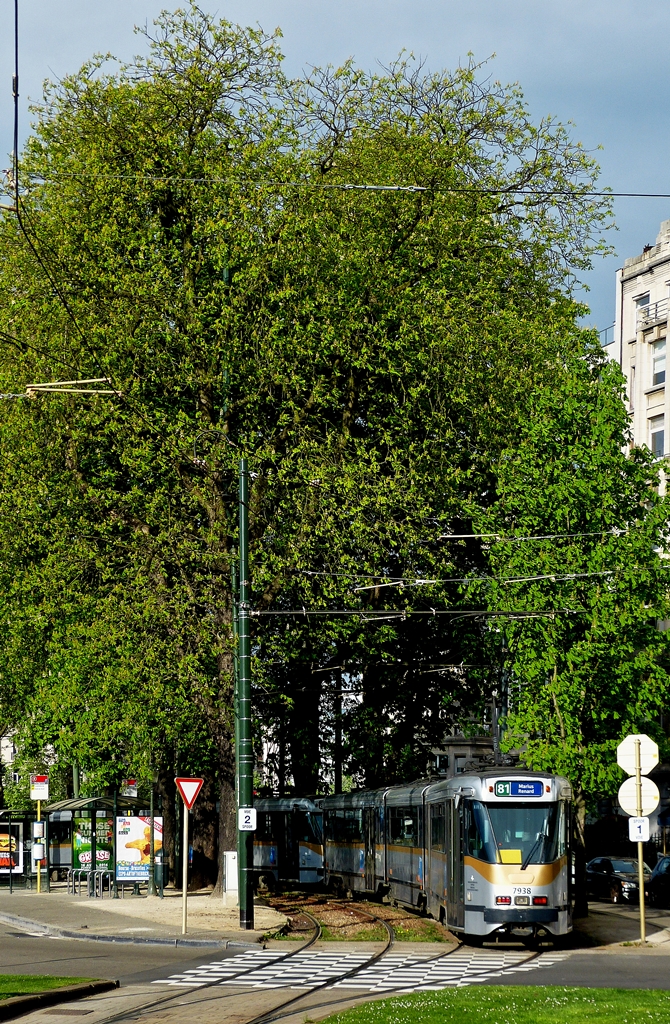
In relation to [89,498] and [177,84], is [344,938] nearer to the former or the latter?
[89,498]

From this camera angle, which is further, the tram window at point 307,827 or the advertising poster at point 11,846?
the tram window at point 307,827

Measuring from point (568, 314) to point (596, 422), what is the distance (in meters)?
5.42

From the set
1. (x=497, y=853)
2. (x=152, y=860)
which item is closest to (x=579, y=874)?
(x=497, y=853)

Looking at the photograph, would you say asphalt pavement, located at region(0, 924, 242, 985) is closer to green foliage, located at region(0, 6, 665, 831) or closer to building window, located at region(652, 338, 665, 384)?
green foliage, located at region(0, 6, 665, 831)

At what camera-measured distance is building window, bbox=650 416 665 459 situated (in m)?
66.2

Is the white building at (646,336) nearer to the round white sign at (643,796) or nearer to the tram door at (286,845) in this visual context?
the tram door at (286,845)

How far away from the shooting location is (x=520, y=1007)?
580 inches

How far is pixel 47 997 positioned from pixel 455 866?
11201 mm

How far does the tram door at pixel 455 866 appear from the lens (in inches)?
1003

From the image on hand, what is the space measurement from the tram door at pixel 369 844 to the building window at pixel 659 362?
35.2 metres

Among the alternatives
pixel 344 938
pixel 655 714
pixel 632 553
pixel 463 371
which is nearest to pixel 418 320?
pixel 463 371

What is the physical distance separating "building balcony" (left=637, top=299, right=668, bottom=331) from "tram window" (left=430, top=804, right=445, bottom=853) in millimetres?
41981

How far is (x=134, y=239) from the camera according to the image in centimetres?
3269

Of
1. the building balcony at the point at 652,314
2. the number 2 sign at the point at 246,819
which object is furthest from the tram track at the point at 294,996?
the building balcony at the point at 652,314
